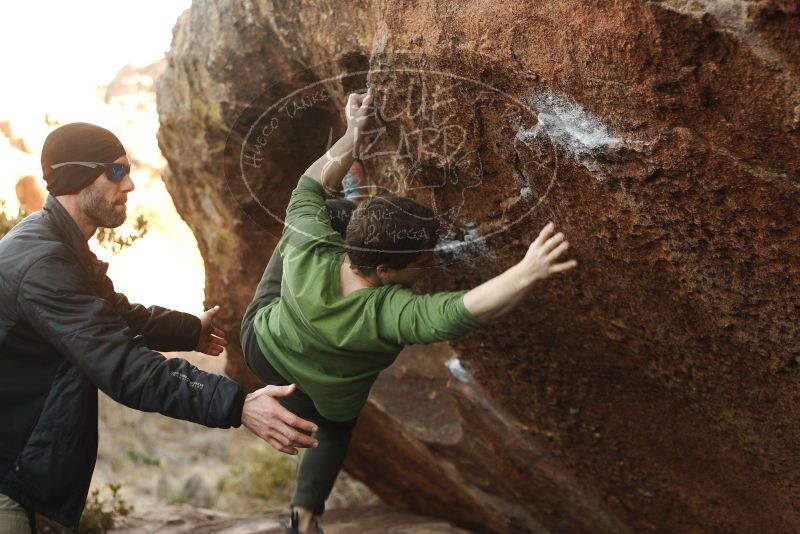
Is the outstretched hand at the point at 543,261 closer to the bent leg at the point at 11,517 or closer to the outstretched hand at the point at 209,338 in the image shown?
the outstretched hand at the point at 209,338

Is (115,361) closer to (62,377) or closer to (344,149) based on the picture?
(62,377)

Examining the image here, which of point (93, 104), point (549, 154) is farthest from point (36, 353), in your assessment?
point (93, 104)

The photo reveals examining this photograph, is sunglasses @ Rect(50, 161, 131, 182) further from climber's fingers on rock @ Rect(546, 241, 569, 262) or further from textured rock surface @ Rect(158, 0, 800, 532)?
climber's fingers on rock @ Rect(546, 241, 569, 262)

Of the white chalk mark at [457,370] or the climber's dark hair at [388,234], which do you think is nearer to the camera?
the climber's dark hair at [388,234]

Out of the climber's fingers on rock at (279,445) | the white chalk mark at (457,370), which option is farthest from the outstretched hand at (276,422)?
the white chalk mark at (457,370)

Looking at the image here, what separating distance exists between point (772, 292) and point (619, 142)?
0.70 meters

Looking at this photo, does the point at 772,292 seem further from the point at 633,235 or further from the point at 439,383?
the point at 439,383

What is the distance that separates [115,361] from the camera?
272 centimetres

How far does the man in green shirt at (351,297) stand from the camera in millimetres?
2631

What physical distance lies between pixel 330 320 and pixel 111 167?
3.24 feet

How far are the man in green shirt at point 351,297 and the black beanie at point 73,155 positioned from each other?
0.73 metres

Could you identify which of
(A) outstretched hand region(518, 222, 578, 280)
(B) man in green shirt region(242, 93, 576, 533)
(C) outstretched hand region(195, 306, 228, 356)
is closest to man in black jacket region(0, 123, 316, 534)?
(B) man in green shirt region(242, 93, 576, 533)

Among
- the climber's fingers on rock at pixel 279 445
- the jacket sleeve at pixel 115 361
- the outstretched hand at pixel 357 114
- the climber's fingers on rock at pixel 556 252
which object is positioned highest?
the outstretched hand at pixel 357 114

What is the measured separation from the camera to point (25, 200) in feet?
32.5
